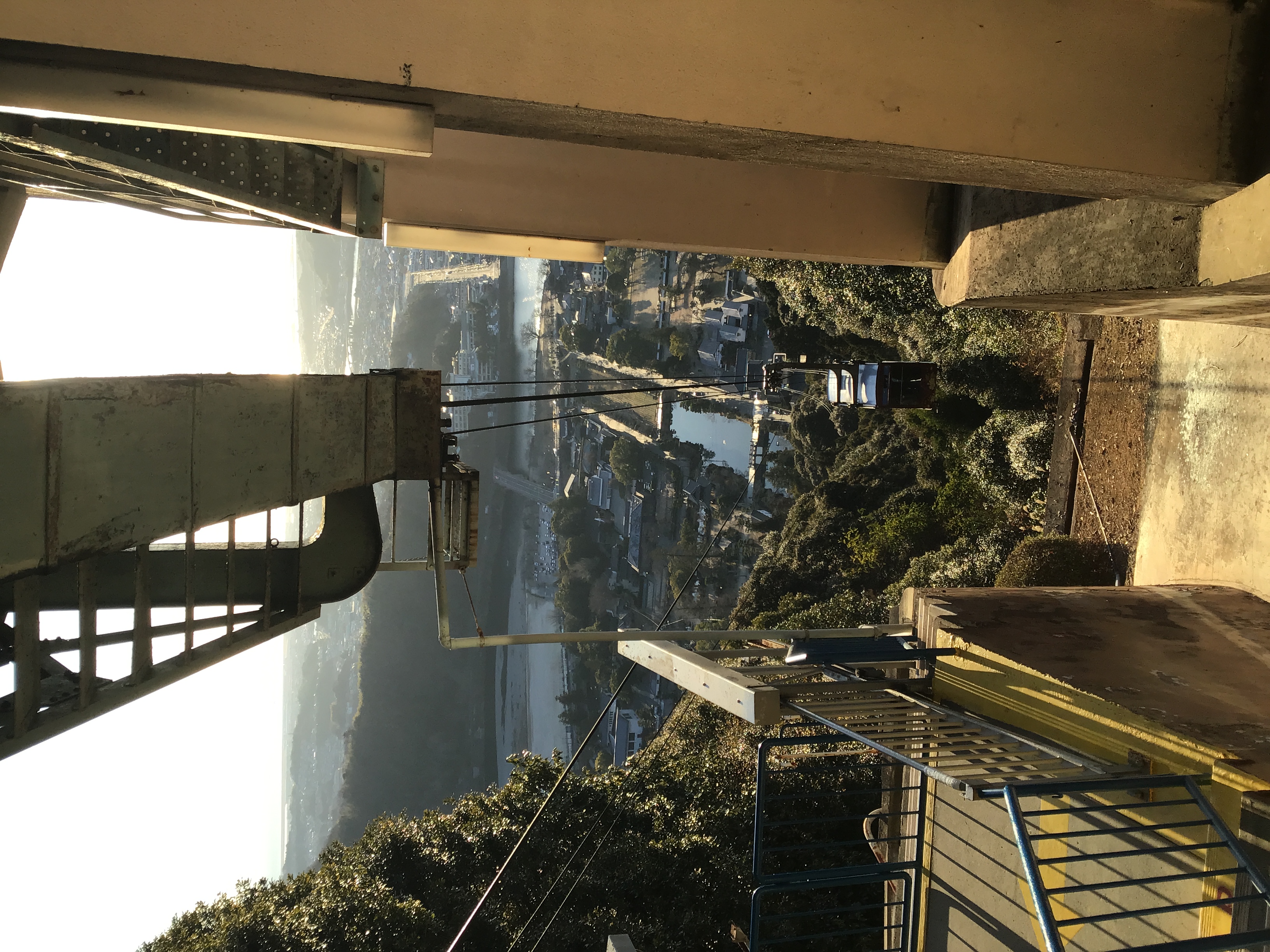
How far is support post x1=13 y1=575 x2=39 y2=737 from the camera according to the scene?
12.3 ft

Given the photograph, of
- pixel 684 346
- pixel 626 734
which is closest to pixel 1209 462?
pixel 684 346

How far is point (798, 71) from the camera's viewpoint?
3074 millimetres

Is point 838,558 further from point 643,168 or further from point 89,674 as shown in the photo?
point 89,674

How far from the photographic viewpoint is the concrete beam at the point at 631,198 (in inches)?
Result: 282

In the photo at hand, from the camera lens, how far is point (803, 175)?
733 cm

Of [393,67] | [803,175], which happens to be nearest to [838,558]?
[803,175]

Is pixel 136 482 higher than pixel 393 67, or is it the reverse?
pixel 393 67

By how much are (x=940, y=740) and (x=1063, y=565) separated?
20.6 ft

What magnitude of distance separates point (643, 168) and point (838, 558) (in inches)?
724

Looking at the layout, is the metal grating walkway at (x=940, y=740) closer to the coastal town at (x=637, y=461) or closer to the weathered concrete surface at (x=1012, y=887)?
the weathered concrete surface at (x=1012, y=887)

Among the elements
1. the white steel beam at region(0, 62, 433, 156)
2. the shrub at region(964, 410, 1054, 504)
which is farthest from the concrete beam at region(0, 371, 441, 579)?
the shrub at region(964, 410, 1054, 504)

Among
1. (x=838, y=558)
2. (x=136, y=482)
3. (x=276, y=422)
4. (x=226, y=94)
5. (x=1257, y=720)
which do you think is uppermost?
(x=226, y=94)

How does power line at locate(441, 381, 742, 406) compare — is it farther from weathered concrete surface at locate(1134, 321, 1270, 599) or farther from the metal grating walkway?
weathered concrete surface at locate(1134, 321, 1270, 599)

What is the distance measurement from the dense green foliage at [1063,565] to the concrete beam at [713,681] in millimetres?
6078
